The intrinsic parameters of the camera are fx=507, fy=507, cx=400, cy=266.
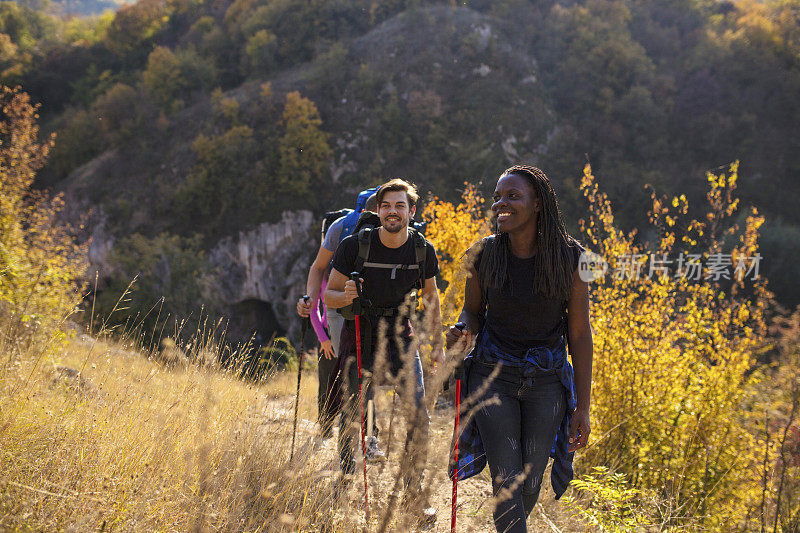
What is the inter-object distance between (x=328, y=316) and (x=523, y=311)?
1870 mm

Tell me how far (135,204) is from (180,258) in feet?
28.4

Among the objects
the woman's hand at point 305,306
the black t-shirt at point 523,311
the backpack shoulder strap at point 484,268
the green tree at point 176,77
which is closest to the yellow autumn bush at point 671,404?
the woman's hand at point 305,306

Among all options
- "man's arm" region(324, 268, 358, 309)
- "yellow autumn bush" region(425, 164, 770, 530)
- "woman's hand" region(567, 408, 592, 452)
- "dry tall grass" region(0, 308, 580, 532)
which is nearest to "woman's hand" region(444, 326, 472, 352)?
"dry tall grass" region(0, 308, 580, 532)

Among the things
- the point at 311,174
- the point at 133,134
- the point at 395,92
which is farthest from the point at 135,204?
the point at 395,92

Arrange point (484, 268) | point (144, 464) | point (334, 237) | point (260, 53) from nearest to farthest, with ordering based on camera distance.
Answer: point (144, 464) < point (484, 268) < point (334, 237) < point (260, 53)

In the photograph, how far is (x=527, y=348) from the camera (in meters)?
2.07

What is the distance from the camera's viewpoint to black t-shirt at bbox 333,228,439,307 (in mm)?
2852

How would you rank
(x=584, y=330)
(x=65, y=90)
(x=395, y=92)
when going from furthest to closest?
(x=65, y=90) < (x=395, y=92) < (x=584, y=330)

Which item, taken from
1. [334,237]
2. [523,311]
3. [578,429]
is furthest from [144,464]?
[334,237]

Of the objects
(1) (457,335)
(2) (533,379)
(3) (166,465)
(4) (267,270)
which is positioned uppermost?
(1) (457,335)

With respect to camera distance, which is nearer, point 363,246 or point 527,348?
point 527,348

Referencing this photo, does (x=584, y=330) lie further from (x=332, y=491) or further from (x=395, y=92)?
(x=395, y=92)

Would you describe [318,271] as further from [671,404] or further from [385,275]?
[671,404]

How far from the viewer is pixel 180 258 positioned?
2327cm
